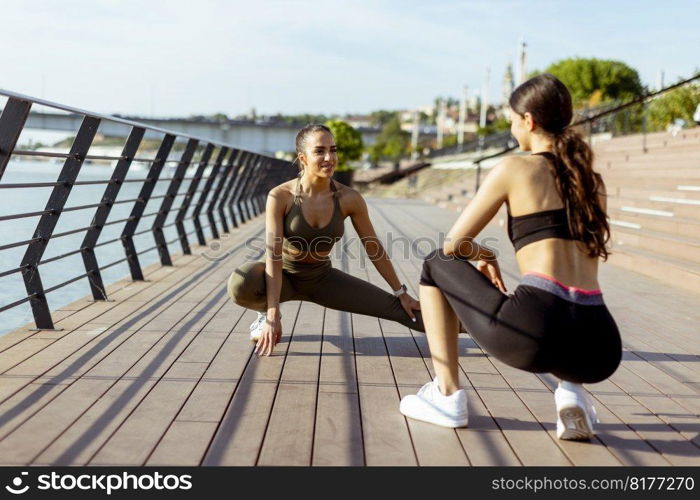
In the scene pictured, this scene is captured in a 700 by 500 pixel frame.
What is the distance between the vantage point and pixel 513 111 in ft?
9.59

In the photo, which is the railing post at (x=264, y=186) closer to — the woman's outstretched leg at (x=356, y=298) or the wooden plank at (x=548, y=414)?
the woman's outstretched leg at (x=356, y=298)

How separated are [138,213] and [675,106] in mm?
18793

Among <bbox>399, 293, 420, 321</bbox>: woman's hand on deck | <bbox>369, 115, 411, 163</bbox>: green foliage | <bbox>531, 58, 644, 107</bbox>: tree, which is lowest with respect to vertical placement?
<bbox>369, 115, 411, 163</bbox>: green foliage

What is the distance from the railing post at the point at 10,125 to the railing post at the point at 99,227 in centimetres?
185

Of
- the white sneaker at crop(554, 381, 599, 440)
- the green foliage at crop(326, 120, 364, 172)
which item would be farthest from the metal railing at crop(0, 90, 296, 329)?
the green foliage at crop(326, 120, 364, 172)

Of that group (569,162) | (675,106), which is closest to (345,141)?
(675,106)

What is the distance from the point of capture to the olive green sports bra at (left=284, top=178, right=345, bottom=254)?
4254 millimetres

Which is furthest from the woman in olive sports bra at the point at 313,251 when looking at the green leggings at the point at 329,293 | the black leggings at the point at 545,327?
the black leggings at the point at 545,327

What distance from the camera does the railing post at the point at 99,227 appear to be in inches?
223

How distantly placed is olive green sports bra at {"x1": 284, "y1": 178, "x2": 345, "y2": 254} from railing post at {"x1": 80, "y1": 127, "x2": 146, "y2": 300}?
1816mm

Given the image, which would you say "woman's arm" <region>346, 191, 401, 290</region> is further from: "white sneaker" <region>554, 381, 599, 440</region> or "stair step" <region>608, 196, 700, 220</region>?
"stair step" <region>608, 196, 700, 220</region>

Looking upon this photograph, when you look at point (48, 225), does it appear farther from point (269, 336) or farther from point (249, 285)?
point (269, 336)
